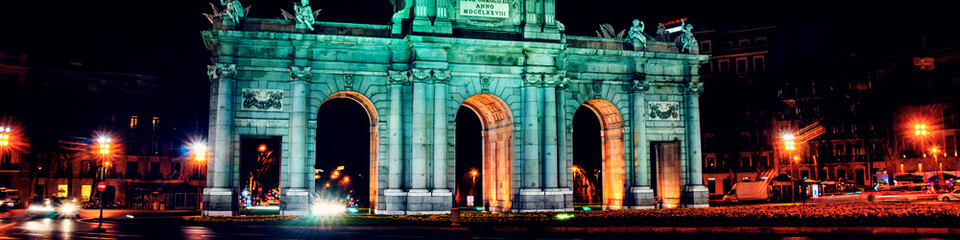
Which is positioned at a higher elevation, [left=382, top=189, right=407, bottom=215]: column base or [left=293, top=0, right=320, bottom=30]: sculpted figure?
[left=293, top=0, right=320, bottom=30]: sculpted figure

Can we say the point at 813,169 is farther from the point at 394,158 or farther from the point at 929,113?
the point at 394,158

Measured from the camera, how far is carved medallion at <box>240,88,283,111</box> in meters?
43.6

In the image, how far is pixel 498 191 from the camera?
48.9 metres

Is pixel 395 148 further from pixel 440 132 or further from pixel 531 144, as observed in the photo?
pixel 531 144

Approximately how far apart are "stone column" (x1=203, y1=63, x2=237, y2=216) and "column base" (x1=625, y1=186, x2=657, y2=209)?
74.4 feet

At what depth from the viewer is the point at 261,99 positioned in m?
43.9

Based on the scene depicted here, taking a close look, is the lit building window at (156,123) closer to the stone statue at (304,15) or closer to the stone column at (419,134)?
the stone statue at (304,15)

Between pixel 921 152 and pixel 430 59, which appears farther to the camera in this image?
pixel 921 152

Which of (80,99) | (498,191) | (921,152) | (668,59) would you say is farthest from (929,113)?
(80,99)

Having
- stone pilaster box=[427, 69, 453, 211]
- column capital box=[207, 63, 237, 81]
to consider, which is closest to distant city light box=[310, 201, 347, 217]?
stone pilaster box=[427, 69, 453, 211]

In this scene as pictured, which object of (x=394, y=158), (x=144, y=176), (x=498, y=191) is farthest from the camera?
(x=144, y=176)

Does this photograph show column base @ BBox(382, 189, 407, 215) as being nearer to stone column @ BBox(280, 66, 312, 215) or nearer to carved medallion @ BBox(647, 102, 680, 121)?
stone column @ BBox(280, 66, 312, 215)

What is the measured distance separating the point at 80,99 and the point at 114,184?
8716 millimetres

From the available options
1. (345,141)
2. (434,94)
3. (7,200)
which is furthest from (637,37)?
(345,141)
